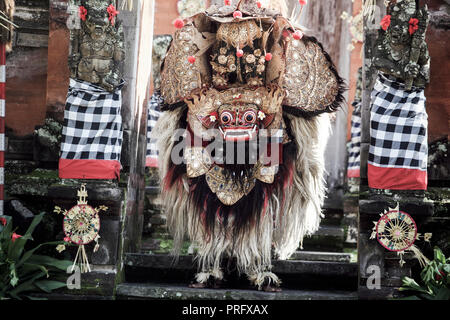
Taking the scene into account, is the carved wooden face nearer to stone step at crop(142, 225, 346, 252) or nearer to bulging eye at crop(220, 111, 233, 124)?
bulging eye at crop(220, 111, 233, 124)

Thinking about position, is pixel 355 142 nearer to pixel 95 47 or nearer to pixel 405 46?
pixel 405 46

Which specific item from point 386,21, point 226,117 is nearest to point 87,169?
point 226,117

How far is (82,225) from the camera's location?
4340mm

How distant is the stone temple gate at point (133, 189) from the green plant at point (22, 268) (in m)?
0.18

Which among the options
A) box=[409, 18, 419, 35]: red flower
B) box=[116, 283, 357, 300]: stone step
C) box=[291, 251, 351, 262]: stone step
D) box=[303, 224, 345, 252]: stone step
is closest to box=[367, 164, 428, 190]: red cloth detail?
box=[116, 283, 357, 300]: stone step

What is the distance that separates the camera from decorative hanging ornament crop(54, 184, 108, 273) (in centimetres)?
433

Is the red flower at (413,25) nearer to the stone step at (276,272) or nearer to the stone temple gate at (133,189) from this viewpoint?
the stone temple gate at (133,189)

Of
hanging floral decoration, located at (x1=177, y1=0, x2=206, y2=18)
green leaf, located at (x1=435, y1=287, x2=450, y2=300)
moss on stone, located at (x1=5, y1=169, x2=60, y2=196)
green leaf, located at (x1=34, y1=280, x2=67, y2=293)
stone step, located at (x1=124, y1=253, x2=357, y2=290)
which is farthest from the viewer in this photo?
hanging floral decoration, located at (x1=177, y1=0, x2=206, y2=18)

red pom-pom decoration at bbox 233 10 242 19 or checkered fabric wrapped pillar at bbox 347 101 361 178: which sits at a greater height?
red pom-pom decoration at bbox 233 10 242 19

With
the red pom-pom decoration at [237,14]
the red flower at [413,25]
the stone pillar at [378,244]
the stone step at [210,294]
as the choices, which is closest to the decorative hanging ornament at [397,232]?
the stone pillar at [378,244]

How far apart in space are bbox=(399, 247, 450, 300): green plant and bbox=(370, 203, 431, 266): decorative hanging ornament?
17 cm

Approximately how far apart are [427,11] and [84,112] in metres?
2.74

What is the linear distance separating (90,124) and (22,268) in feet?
A: 3.87

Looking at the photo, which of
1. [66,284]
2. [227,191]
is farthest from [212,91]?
[66,284]
